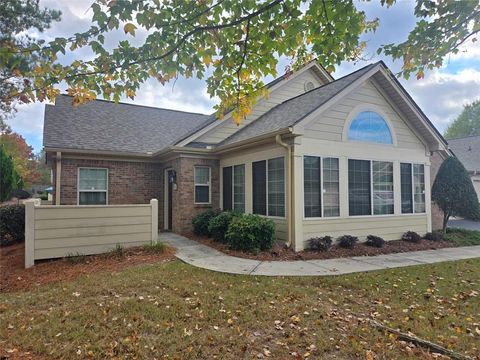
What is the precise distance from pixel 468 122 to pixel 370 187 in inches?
1973

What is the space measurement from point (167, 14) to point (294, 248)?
6.45m

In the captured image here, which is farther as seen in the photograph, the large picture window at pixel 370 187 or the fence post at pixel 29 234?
the large picture window at pixel 370 187

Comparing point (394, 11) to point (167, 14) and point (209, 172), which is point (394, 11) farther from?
point (209, 172)

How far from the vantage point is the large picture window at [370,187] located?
9.74 metres

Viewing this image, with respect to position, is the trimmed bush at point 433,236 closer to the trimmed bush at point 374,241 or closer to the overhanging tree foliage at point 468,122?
the trimmed bush at point 374,241

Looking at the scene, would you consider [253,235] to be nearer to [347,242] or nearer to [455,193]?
[347,242]

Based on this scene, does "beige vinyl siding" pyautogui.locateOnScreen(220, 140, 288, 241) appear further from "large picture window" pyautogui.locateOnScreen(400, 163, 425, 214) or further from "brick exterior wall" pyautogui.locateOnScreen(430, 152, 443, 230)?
"brick exterior wall" pyautogui.locateOnScreen(430, 152, 443, 230)

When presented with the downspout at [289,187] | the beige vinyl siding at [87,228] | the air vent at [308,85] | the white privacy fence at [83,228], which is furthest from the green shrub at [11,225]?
the air vent at [308,85]

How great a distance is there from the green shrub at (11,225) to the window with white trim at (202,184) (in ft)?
18.4

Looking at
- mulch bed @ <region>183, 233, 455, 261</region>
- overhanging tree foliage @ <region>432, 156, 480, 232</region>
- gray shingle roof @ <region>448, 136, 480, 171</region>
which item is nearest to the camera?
mulch bed @ <region>183, 233, 455, 261</region>

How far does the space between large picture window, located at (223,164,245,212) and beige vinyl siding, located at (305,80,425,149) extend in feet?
9.99

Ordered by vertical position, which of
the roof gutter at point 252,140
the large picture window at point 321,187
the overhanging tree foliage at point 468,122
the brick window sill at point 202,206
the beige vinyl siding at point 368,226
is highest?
the overhanging tree foliage at point 468,122

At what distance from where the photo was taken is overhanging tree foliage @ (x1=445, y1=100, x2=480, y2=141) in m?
47.4

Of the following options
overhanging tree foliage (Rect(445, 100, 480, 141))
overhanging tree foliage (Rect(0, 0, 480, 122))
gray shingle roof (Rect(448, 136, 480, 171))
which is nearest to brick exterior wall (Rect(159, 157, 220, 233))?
overhanging tree foliage (Rect(0, 0, 480, 122))
